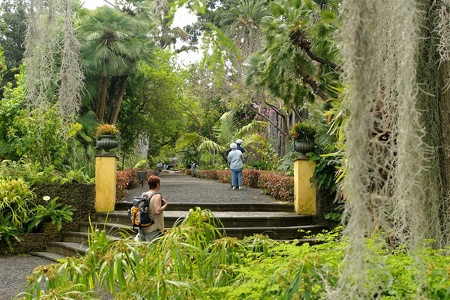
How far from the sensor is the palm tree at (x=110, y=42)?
54.4 ft

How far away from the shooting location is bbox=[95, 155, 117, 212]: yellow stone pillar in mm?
9969

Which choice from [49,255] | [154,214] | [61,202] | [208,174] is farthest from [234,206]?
[208,174]

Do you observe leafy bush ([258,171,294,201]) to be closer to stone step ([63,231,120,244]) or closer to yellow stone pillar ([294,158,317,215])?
yellow stone pillar ([294,158,317,215])

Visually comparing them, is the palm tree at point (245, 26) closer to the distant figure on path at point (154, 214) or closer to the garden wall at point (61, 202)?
the garden wall at point (61, 202)

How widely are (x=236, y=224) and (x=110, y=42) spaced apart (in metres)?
10.5

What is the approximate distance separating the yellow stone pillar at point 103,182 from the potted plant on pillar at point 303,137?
12.0ft

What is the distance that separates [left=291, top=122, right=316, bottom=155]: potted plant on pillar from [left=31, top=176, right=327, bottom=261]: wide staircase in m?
1.22

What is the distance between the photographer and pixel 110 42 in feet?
56.0

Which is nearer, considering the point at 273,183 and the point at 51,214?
the point at 51,214

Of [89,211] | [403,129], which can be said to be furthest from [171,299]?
[89,211]

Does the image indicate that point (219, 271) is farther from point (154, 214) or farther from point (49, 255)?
point (49, 255)

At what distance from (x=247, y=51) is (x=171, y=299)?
67.3 feet

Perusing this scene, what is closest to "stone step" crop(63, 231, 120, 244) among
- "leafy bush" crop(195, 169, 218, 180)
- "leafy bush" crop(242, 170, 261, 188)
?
"leafy bush" crop(242, 170, 261, 188)

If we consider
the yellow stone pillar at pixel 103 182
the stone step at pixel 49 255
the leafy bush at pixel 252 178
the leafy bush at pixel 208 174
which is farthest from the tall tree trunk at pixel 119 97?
→ the stone step at pixel 49 255
